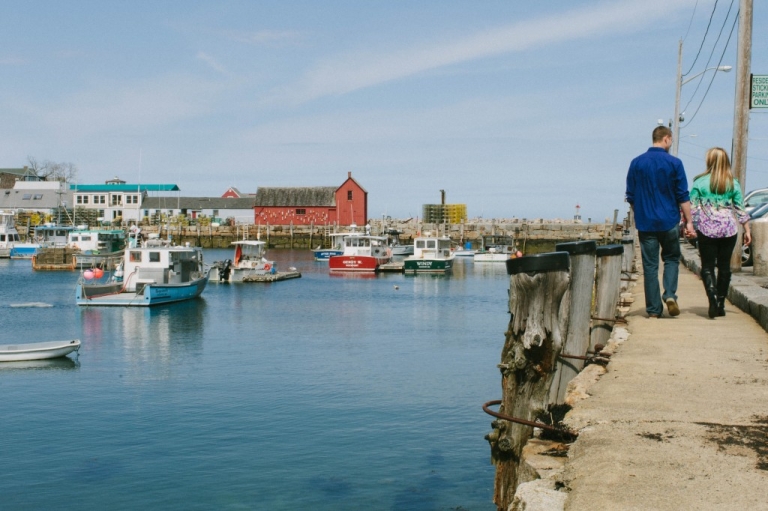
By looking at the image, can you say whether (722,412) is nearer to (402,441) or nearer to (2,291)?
(402,441)

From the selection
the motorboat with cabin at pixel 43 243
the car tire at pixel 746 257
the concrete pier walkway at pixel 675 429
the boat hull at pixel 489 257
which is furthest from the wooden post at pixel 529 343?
the motorboat with cabin at pixel 43 243

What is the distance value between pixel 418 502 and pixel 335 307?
29845 millimetres

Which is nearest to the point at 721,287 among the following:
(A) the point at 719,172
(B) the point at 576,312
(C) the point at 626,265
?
(A) the point at 719,172

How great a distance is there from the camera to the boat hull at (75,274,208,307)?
3897 cm

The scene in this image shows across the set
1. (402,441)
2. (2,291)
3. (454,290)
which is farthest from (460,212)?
(402,441)

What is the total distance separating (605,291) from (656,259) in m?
0.74

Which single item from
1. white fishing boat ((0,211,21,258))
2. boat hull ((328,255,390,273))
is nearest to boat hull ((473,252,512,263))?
boat hull ((328,255,390,273))

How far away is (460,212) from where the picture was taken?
428ft

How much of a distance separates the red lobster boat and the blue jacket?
5673 cm

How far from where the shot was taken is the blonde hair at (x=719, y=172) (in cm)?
942

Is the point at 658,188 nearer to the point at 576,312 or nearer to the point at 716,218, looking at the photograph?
the point at 716,218

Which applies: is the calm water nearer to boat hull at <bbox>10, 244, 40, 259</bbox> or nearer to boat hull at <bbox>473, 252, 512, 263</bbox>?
boat hull at <bbox>473, 252, 512, 263</bbox>

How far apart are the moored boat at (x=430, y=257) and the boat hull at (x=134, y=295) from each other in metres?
26.4

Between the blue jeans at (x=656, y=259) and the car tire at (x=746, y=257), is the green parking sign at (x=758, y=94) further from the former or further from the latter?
the blue jeans at (x=656, y=259)
